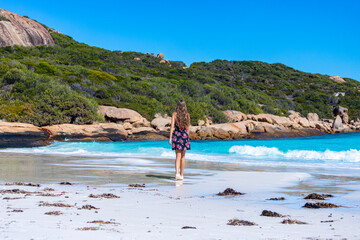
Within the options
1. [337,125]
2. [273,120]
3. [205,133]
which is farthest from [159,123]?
[337,125]

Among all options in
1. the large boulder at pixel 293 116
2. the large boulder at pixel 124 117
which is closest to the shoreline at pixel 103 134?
the large boulder at pixel 124 117

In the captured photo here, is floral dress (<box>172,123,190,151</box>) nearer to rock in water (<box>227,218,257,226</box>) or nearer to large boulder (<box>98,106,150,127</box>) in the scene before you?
rock in water (<box>227,218,257,226</box>)

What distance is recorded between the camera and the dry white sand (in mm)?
3119

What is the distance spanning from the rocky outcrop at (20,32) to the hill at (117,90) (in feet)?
13.2

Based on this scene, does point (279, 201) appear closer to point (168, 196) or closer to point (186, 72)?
point (168, 196)

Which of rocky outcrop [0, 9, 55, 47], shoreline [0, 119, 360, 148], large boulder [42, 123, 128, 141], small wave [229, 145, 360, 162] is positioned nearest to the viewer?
small wave [229, 145, 360, 162]

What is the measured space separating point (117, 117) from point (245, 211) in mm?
29798

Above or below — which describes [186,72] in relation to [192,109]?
above

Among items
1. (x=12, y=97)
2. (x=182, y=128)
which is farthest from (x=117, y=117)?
(x=182, y=128)

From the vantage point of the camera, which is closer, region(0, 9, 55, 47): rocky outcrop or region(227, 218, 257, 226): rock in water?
region(227, 218, 257, 226): rock in water

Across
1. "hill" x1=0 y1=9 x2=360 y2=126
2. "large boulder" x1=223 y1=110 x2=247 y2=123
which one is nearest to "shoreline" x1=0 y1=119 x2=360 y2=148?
"hill" x1=0 y1=9 x2=360 y2=126

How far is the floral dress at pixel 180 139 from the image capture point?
820cm

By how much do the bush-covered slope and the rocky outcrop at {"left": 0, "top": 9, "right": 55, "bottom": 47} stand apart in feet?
13.9

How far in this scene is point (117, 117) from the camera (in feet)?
110
